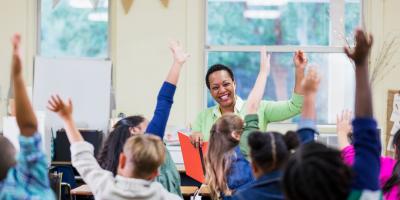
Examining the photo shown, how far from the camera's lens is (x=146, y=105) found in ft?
19.6

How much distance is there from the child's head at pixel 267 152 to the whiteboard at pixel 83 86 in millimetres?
4252

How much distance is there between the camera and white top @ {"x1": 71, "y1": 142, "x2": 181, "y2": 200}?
1906 mm

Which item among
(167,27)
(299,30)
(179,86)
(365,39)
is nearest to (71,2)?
(167,27)

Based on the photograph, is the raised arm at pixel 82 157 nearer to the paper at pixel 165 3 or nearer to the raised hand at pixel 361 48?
the raised hand at pixel 361 48

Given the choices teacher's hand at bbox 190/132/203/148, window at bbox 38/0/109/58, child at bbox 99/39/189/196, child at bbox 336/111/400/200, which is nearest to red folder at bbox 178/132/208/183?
teacher's hand at bbox 190/132/203/148

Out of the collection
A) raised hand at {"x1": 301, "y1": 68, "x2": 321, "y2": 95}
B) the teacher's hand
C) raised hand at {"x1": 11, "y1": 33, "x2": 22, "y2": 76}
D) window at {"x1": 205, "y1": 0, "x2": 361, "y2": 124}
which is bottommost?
the teacher's hand

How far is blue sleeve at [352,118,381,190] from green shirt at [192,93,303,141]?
4.21ft

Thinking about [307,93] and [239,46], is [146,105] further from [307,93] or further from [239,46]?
[307,93]

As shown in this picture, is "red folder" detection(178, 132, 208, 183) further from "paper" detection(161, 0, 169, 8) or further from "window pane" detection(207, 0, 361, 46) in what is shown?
"window pane" detection(207, 0, 361, 46)

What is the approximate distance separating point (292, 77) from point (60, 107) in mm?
4488

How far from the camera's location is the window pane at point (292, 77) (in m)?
6.17

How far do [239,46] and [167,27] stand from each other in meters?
0.81

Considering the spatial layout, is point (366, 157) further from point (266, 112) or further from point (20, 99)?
point (266, 112)

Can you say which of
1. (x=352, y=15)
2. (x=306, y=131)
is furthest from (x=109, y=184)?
(x=352, y=15)
